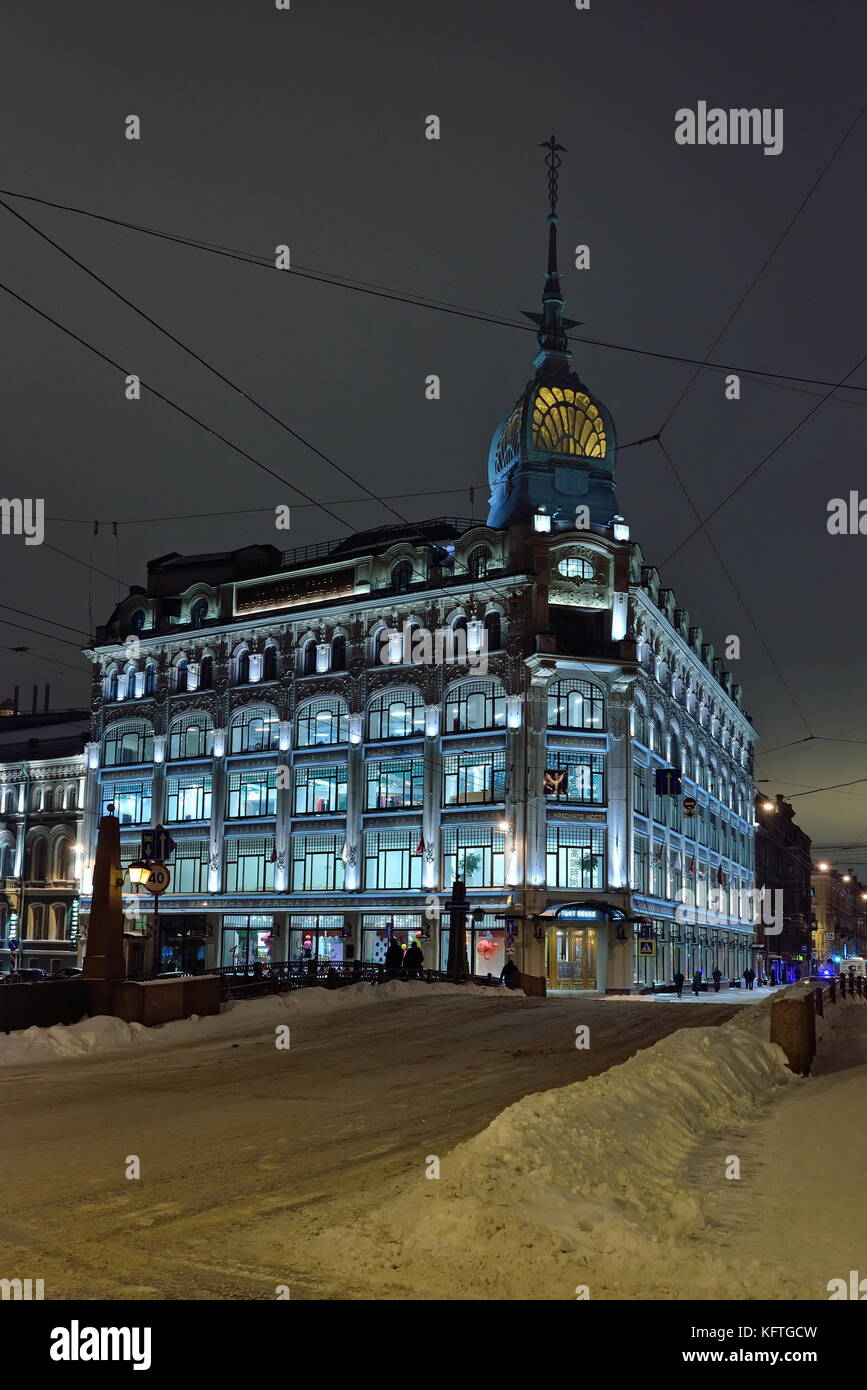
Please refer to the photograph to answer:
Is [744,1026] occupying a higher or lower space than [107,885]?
lower

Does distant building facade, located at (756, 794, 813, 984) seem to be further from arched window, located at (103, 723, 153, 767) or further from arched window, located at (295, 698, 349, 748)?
arched window, located at (103, 723, 153, 767)

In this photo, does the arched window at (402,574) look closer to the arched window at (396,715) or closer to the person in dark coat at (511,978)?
the arched window at (396,715)

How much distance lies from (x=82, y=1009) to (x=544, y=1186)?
16956 mm

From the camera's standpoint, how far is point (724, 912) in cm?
8706

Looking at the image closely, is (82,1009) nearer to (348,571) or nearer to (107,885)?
(107,885)

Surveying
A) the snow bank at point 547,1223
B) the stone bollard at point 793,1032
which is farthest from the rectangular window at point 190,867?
the snow bank at point 547,1223

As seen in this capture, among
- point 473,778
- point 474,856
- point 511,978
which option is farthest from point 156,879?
point 473,778

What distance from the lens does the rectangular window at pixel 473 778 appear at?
59.7 m

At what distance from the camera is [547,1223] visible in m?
7.36

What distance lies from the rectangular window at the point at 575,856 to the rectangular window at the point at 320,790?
1202 centimetres

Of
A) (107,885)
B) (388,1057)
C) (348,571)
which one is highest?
(348,571)

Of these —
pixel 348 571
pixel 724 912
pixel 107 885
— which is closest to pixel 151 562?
pixel 348 571

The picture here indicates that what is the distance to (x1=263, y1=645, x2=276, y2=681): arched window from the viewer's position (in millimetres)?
69438
